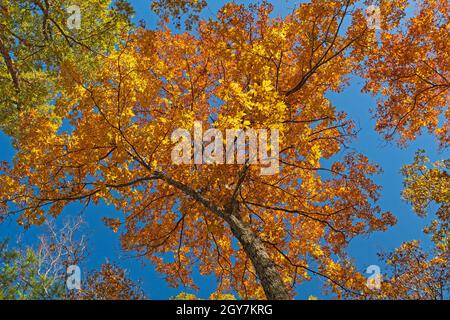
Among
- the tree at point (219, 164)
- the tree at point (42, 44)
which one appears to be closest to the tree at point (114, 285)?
the tree at point (219, 164)

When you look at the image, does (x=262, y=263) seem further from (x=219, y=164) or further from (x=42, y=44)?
(x=42, y=44)

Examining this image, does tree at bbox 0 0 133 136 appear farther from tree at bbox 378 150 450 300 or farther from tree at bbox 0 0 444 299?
tree at bbox 378 150 450 300

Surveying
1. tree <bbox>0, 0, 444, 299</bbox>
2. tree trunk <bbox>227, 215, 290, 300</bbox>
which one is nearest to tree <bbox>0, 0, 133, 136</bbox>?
tree <bbox>0, 0, 444, 299</bbox>

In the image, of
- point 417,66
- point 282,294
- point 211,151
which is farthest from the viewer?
point 417,66

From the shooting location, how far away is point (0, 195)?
26.8 ft

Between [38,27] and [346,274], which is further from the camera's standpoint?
[38,27]

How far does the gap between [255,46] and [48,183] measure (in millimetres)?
5592

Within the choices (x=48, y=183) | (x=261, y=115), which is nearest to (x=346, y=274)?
(x=261, y=115)

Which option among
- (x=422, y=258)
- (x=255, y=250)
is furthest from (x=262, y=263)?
(x=422, y=258)

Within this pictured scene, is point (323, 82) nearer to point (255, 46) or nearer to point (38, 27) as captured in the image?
point (255, 46)

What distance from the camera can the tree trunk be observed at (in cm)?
591

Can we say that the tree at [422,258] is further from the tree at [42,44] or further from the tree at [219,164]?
the tree at [42,44]
